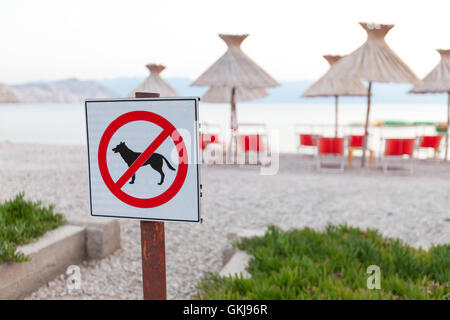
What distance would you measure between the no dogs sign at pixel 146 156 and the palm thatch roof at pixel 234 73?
864 cm

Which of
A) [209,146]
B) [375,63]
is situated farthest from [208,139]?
[375,63]

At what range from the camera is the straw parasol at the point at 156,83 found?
12.2 metres

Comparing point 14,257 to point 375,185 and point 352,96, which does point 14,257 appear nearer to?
point 375,185

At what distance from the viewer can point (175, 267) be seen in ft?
11.9

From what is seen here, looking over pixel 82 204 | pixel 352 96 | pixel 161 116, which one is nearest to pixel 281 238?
pixel 161 116

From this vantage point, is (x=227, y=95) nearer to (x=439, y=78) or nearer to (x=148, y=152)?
(x=439, y=78)

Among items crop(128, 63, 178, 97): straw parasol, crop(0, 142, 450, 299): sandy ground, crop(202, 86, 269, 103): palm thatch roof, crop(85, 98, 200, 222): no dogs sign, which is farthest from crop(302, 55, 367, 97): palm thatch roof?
crop(85, 98, 200, 222): no dogs sign

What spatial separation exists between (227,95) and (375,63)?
18.8ft

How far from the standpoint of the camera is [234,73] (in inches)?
395

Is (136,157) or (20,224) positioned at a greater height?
(136,157)

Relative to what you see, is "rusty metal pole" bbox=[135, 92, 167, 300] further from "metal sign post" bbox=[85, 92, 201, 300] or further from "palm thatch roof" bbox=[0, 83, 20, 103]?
"palm thatch roof" bbox=[0, 83, 20, 103]

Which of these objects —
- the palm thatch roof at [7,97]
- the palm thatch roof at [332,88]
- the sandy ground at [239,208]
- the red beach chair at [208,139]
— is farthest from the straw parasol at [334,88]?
the palm thatch roof at [7,97]

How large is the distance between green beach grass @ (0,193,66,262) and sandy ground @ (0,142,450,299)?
433 millimetres

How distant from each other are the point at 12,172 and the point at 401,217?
7438mm
